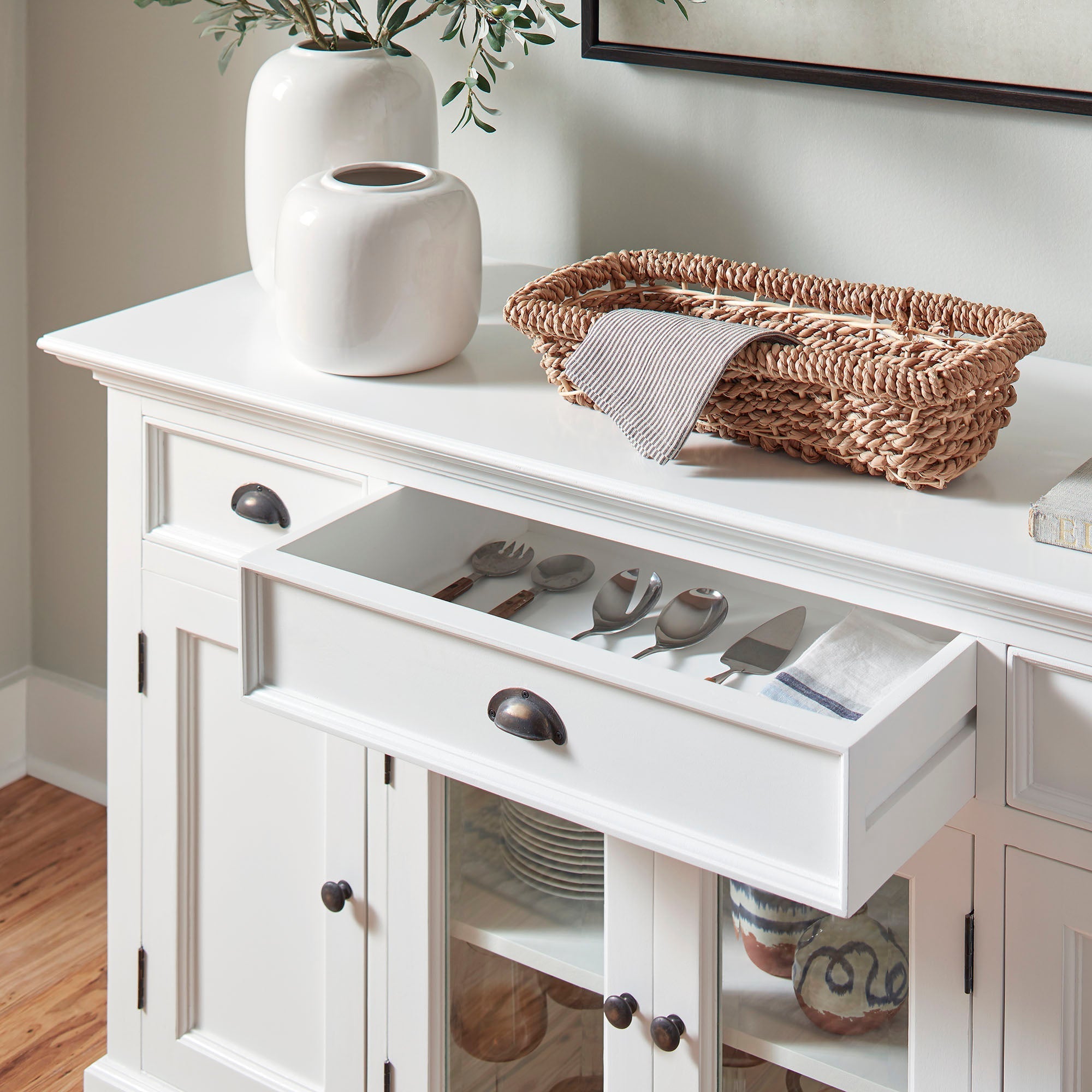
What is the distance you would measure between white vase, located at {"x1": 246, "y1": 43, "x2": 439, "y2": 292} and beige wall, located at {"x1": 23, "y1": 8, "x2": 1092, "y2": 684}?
185 mm

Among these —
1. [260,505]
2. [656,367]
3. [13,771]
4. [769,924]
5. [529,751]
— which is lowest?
[13,771]

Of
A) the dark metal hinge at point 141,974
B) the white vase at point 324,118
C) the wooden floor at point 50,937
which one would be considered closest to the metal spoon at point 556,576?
the white vase at point 324,118

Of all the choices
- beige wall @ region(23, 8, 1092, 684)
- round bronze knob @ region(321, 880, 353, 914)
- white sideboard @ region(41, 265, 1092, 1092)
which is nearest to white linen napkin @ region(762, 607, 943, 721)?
white sideboard @ region(41, 265, 1092, 1092)

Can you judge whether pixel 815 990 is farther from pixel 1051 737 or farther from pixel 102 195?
pixel 102 195

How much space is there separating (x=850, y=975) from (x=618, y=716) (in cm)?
34

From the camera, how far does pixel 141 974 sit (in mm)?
1530

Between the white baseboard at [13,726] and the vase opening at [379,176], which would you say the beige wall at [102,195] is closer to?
the white baseboard at [13,726]

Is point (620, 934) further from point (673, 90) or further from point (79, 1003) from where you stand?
point (79, 1003)

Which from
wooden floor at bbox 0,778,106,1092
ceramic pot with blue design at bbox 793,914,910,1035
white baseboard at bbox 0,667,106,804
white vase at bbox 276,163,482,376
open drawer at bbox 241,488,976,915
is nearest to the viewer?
open drawer at bbox 241,488,976,915

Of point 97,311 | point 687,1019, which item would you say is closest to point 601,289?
point 687,1019

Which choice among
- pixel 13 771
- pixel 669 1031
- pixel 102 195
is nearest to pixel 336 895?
pixel 669 1031

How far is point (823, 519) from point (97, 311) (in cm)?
137

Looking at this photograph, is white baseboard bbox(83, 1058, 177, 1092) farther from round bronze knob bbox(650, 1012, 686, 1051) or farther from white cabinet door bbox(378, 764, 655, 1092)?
round bronze knob bbox(650, 1012, 686, 1051)

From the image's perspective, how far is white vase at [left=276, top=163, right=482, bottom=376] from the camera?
3.77 ft
